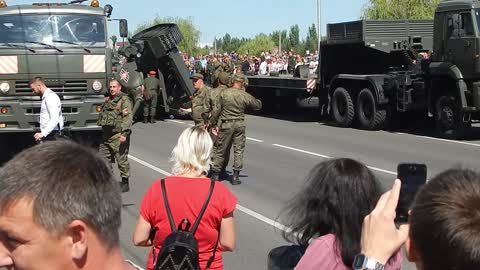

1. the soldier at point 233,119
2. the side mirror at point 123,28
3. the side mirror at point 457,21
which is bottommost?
the soldier at point 233,119

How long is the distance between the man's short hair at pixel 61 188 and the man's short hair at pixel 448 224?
0.81 m

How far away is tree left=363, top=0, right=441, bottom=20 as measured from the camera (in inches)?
1861

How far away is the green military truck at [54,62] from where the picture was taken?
1305 centimetres

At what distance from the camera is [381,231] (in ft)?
7.32

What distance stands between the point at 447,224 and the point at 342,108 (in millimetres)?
18508

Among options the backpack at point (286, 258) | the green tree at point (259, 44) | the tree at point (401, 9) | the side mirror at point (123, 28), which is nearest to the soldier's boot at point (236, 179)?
the side mirror at point (123, 28)

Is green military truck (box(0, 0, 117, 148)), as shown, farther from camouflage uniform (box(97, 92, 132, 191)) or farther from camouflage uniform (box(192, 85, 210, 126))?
camouflage uniform (box(97, 92, 132, 191))

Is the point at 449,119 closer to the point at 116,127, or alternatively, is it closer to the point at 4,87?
the point at 116,127

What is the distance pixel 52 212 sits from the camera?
6.20 ft

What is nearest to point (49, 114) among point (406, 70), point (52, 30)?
point (52, 30)

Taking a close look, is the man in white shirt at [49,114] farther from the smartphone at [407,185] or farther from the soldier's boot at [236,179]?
the smartphone at [407,185]

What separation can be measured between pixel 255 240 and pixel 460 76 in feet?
33.9

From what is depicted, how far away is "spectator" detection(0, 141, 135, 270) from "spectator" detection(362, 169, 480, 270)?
82cm

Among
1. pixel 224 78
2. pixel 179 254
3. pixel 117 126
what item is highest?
pixel 224 78
